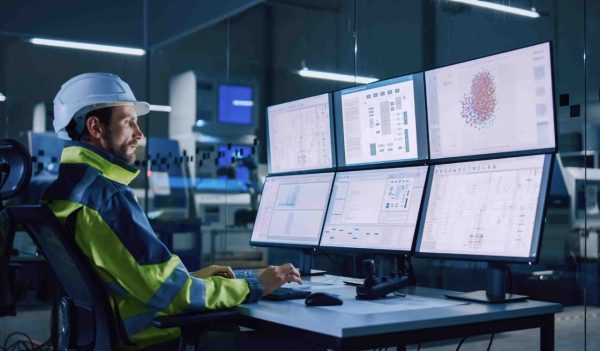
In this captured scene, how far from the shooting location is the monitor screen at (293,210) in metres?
2.64

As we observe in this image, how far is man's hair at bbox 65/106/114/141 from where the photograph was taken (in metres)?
2.00

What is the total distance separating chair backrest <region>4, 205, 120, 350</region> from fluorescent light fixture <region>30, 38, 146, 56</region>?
13.5 ft

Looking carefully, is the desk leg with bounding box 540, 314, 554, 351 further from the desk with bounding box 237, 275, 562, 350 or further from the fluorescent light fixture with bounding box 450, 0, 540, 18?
the fluorescent light fixture with bounding box 450, 0, 540, 18

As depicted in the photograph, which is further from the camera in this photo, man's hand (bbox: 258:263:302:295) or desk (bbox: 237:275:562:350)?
man's hand (bbox: 258:263:302:295)

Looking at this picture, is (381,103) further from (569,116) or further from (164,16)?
(164,16)

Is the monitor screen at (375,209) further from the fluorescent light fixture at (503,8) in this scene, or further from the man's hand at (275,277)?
the fluorescent light fixture at (503,8)

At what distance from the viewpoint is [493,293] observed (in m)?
1.95

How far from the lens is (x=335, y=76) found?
4.16m

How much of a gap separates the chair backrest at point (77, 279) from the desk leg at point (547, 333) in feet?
3.61

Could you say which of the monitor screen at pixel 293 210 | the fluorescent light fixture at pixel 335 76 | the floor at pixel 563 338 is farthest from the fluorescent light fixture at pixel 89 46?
the floor at pixel 563 338

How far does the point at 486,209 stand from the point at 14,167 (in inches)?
→ 57.8

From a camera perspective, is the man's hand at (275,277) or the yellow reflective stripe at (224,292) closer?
the yellow reflective stripe at (224,292)

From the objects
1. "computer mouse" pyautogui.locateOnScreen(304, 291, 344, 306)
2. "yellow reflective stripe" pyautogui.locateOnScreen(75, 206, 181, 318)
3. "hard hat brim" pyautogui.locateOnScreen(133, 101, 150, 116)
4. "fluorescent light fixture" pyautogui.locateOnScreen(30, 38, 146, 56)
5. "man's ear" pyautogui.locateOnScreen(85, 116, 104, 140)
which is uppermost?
"fluorescent light fixture" pyautogui.locateOnScreen(30, 38, 146, 56)

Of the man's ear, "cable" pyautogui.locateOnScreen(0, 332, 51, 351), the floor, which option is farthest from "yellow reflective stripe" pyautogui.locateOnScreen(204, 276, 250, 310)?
"cable" pyautogui.locateOnScreen(0, 332, 51, 351)
